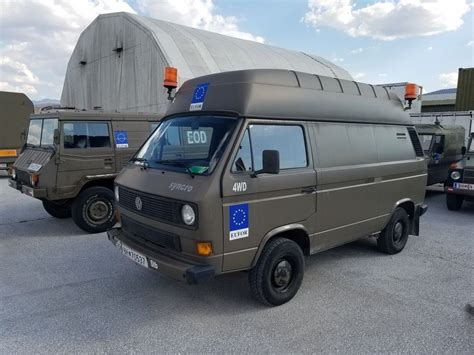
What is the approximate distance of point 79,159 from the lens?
6488mm

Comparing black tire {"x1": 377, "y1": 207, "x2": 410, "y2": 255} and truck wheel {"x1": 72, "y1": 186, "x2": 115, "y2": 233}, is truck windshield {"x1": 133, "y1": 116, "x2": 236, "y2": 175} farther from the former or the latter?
black tire {"x1": 377, "y1": 207, "x2": 410, "y2": 255}

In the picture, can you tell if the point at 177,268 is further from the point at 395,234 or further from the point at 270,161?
the point at 395,234

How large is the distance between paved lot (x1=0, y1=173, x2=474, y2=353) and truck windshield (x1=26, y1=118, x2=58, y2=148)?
6.42 ft

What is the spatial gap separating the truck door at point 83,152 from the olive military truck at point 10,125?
8416 millimetres

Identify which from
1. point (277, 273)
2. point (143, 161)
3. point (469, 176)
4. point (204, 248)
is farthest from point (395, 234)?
point (469, 176)

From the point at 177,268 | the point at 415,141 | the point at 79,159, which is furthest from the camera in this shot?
the point at 79,159

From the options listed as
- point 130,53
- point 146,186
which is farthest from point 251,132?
point 130,53

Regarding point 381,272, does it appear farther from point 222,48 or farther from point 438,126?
point 222,48

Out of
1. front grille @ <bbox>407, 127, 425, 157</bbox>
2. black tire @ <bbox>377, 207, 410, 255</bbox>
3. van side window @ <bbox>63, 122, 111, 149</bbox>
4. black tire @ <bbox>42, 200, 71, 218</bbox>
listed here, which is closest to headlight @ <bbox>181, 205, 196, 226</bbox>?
black tire @ <bbox>377, 207, 410, 255</bbox>

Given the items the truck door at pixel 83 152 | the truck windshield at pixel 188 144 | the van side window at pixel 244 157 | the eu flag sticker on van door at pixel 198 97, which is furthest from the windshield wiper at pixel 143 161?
the truck door at pixel 83 152

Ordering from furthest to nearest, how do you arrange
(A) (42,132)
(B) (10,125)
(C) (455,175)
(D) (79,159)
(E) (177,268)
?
1. (B) (10,125)
2. (C) (455,175)
3. (A) (42,132)
4. (D) (79,159)
5. (E) (177,268)

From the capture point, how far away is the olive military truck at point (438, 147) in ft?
33.3

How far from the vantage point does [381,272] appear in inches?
194

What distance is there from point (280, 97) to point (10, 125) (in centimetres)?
1328
